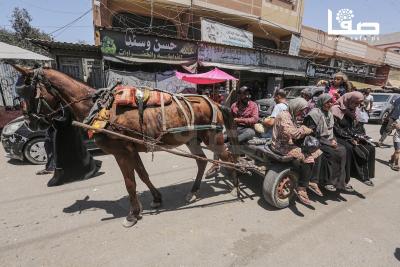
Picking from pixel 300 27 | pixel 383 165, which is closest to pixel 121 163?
pixel 383 165

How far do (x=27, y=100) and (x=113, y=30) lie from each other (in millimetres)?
7044

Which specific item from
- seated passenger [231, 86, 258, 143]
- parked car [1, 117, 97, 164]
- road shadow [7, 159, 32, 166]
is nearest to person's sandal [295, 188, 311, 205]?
seated passenger [231, 86, 258, 143]

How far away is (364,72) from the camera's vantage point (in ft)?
84.2

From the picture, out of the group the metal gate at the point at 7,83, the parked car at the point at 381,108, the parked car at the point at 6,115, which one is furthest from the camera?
the parked car at the point at 381,108

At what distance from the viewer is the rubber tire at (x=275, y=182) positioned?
3.67 metres

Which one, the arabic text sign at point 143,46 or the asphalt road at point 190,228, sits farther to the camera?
the arabic text sign at point 143,46

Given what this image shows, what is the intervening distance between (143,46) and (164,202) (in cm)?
790

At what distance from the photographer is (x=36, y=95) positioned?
317 centimetres

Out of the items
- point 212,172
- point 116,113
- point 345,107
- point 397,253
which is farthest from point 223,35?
point 397,253

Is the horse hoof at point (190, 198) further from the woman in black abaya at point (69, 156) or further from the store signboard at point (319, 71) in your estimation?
the store signboard at point (319, 71)

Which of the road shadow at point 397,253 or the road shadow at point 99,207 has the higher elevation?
the road shadow at point 99,207

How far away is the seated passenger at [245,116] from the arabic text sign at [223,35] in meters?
8.38

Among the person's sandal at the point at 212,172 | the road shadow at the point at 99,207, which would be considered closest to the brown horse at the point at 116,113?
the road shadow at the point at 99,207

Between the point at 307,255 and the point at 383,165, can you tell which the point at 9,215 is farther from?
the point at 383,165
